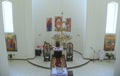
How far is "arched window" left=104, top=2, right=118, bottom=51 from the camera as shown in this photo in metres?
15.4

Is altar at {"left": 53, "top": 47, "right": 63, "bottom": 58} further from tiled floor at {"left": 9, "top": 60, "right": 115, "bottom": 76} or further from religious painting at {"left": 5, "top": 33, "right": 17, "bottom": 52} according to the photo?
religious painting at {"left": 5, "top": 33, "right": 17, "bottom": 52}

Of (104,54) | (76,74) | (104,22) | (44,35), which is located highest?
(104,22)

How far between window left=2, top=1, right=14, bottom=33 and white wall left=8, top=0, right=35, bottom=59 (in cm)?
40

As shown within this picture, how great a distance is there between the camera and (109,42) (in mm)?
15898

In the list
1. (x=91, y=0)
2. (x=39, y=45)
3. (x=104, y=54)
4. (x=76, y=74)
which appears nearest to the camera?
(x=76, y=74)

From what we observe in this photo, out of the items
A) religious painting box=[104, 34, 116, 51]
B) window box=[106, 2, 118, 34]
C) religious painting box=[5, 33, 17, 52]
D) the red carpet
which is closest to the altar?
the red carpet

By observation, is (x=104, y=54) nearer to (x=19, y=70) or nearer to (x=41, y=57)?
(x=41, y=57)

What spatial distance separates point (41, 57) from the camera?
16.2 metres

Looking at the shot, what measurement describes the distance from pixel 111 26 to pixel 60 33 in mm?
4213

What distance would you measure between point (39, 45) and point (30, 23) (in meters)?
2.92

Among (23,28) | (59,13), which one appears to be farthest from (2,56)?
(59,13)

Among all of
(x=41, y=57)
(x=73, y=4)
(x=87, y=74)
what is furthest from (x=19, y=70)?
(x=73, y=4)

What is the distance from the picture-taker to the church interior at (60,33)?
14711 millimetres

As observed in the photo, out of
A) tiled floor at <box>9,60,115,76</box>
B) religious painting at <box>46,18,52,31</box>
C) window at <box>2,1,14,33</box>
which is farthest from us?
religious painting at <box>46,18,52,31</box>
